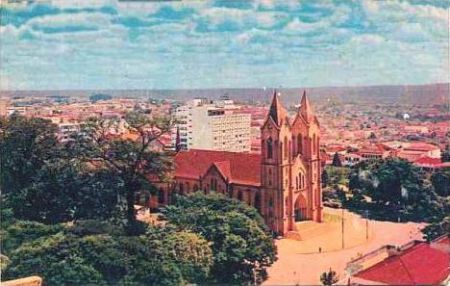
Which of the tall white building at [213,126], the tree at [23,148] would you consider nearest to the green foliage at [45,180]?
the tree at [23,148]

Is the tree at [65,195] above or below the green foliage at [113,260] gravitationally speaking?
above

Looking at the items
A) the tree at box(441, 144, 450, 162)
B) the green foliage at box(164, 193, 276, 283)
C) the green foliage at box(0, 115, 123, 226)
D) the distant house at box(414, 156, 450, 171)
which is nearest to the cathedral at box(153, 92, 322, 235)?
the green foliage at box(164, 193, 276, 283)

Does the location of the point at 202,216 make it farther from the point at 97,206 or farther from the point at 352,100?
the point at 352,100

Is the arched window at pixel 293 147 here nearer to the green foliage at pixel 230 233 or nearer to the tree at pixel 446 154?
the green foliage at pixel 230 233

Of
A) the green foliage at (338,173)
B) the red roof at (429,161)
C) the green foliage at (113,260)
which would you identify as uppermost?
the red roof at (429,161)

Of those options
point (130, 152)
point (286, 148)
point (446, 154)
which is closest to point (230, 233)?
point (286, 148)
